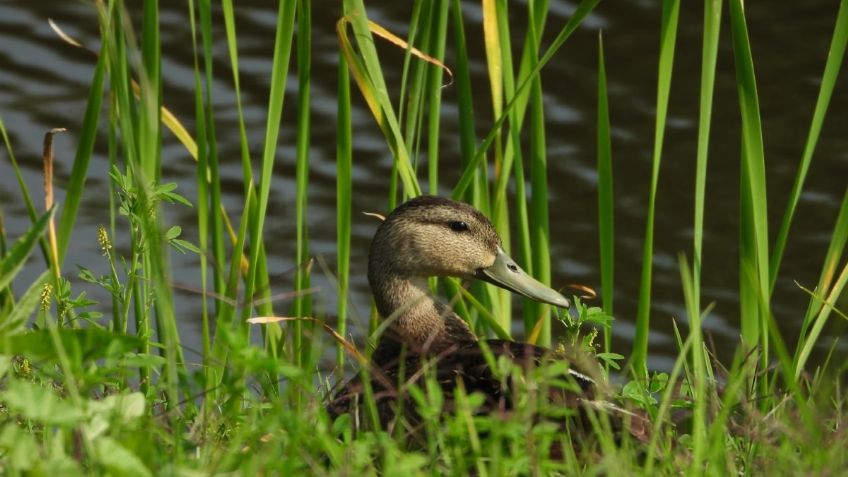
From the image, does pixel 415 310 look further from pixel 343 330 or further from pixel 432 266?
pixel 343 330

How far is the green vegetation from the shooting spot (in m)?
2.46

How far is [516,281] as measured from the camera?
4.50 metres

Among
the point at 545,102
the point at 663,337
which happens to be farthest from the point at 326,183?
the point at 663,337

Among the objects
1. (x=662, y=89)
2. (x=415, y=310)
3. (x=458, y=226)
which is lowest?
(x=415, y=310)

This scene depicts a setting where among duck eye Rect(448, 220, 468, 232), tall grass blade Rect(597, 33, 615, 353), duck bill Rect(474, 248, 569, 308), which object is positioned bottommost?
duck bill Rect(474, 248, 569, 308)

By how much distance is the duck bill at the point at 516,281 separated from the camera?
4.37 meters

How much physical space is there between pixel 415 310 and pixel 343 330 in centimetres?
56

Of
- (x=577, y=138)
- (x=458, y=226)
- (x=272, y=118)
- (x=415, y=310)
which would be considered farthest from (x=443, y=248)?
(x=577, y=138)

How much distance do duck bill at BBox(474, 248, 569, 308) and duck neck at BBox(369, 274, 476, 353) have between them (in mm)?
171

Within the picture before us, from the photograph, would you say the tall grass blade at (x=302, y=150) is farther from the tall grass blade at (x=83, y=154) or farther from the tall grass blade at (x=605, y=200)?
the tall grass blade at (x=605, y=200)

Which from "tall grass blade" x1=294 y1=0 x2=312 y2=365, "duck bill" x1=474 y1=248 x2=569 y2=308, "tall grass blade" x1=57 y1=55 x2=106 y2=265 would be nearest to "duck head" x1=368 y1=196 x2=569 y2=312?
"duck bill" x1=474 y1=248 x2=569 y2=308

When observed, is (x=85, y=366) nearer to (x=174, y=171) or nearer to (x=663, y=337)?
(x=663, y=337)

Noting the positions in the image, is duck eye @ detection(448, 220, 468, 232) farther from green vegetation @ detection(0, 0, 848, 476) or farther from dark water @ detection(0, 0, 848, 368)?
dark water @ detection(0, 0, 848, 368)

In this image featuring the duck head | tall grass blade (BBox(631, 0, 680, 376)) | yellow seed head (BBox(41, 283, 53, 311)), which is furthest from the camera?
the duck head
